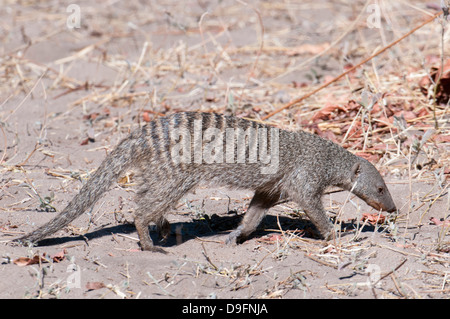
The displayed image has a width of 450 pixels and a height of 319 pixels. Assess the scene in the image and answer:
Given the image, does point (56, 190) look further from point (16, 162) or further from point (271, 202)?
point (271, 202)

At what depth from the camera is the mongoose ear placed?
3883mm

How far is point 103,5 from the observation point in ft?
27.6

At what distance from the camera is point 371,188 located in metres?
3.91

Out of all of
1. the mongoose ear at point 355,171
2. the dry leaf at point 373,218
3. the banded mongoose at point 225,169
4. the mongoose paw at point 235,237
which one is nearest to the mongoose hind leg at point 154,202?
the banded mongoose at point 225,169

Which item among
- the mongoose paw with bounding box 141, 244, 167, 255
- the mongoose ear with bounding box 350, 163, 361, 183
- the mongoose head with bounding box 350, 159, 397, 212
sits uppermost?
the mongoose ear with bounding box 350, 163, 361, 183

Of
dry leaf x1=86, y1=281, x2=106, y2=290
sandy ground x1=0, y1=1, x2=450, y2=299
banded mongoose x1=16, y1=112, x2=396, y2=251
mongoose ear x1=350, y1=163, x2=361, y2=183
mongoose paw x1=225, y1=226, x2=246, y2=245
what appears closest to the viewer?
dry leaf x1=86, y1=281, x2=106, y2=290

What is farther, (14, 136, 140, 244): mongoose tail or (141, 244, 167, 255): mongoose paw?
(141, 244, 167, 255): mongoose paw

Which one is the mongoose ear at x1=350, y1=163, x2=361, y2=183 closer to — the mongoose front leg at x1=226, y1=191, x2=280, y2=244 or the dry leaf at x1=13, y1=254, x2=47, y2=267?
the mongoose front leg at x1=226, y1=191, x2=280, y2=244

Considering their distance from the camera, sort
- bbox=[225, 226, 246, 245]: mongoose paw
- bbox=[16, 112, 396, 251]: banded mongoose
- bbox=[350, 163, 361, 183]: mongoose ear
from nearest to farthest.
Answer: bbox=[16, 112, 396, 251]: banded mongoose
bbox=[225, 226, 246, 245]: mongoose paw
bbox=[350, 163, 361, 183]: mongoose ear

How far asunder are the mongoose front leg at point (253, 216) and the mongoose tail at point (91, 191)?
34.3 inches

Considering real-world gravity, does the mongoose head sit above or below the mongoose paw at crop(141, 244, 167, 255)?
above

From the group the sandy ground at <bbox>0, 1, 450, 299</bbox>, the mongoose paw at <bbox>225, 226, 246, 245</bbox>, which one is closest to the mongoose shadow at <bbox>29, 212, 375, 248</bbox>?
the sandy ground at <bbox>0, 1, 450, 299</bbox>

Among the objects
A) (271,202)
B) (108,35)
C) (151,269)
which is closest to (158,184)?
(151,269)

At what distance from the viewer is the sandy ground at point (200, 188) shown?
9.83ft
